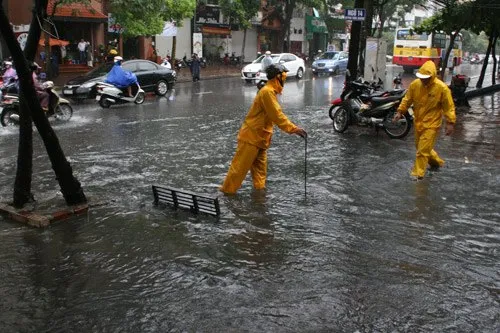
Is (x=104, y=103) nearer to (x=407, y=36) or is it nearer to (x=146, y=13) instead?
(x=146, y=13)

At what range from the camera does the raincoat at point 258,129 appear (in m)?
6.32

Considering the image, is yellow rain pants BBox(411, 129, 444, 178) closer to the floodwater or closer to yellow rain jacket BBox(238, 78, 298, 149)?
the floodwater

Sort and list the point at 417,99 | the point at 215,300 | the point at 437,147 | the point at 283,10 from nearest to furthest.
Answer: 1. the point at 215,300
2. the point at 417,99
3. the point at 437,147
4. the point at 283,10

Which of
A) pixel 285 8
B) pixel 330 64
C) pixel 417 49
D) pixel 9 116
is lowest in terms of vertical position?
pixel 9 116

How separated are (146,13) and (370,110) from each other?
15610 mm

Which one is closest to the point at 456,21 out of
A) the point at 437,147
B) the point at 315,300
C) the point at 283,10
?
the point at 437,147

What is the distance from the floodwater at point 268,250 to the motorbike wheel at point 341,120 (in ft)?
7.18

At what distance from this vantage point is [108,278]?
4.50 meters

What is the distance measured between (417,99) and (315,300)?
4447mm

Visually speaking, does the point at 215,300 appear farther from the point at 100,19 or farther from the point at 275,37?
the point at 275,37

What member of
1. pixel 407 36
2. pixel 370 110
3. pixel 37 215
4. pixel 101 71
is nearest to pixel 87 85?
pixel 101 71

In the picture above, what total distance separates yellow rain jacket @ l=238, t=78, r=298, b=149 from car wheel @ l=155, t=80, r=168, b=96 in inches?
545

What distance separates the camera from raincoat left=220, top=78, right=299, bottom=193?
6.32 m

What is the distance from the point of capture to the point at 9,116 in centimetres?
1227
